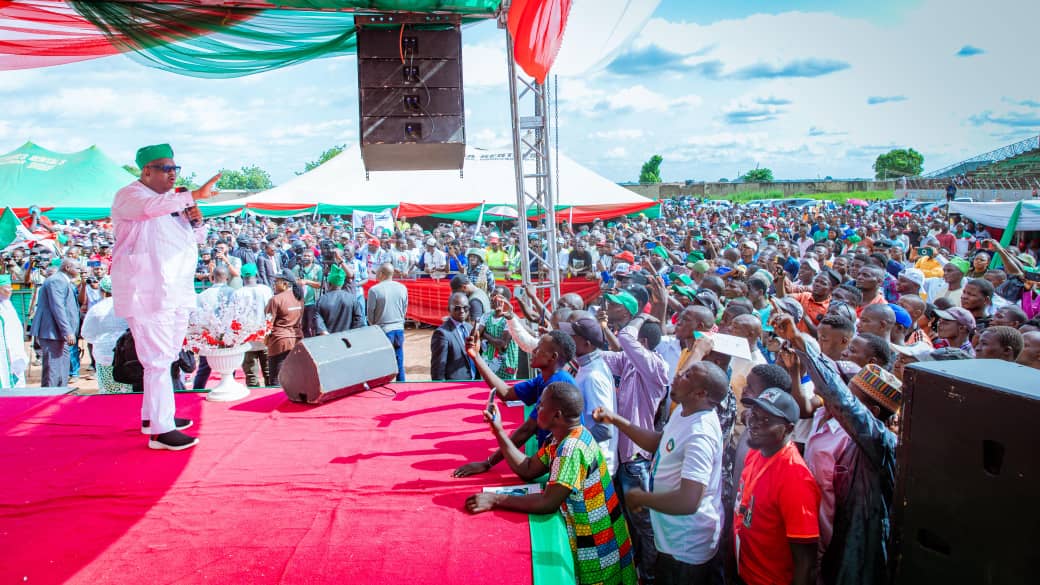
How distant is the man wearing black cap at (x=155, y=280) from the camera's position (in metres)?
3.36

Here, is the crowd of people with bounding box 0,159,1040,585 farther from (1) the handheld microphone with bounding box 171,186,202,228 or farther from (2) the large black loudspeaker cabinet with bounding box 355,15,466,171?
(2) the large black loudspeaker cabinet with bounding box 355,15,466,171

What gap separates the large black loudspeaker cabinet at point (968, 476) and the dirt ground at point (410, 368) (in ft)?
22.1

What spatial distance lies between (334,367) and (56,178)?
2942cm

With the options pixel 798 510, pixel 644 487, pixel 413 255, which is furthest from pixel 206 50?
pixel 413 255

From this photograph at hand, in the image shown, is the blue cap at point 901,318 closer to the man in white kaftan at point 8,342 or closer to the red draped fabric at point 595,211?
the man in white kaftan at point 8,342

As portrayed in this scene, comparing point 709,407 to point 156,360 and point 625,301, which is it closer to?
point 625,301

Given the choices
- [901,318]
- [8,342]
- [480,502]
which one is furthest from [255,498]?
[8,342]

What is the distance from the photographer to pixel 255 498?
293 cm

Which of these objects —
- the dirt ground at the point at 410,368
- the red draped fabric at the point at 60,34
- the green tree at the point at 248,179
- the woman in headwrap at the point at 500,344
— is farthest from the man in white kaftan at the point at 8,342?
the green tree at the point at 248,179

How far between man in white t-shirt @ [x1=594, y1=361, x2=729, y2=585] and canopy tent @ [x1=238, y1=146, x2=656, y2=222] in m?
17.5

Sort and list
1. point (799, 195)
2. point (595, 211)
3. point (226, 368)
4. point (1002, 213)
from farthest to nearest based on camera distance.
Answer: point (799, 195) < point (595, 211) < point (1002, 213) < point (226, 368)

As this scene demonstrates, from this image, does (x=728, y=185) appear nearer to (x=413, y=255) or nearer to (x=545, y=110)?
(x=413, y=255)

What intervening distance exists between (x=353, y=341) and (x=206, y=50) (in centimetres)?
267

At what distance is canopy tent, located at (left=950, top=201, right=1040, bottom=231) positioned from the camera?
13344 millimetres
